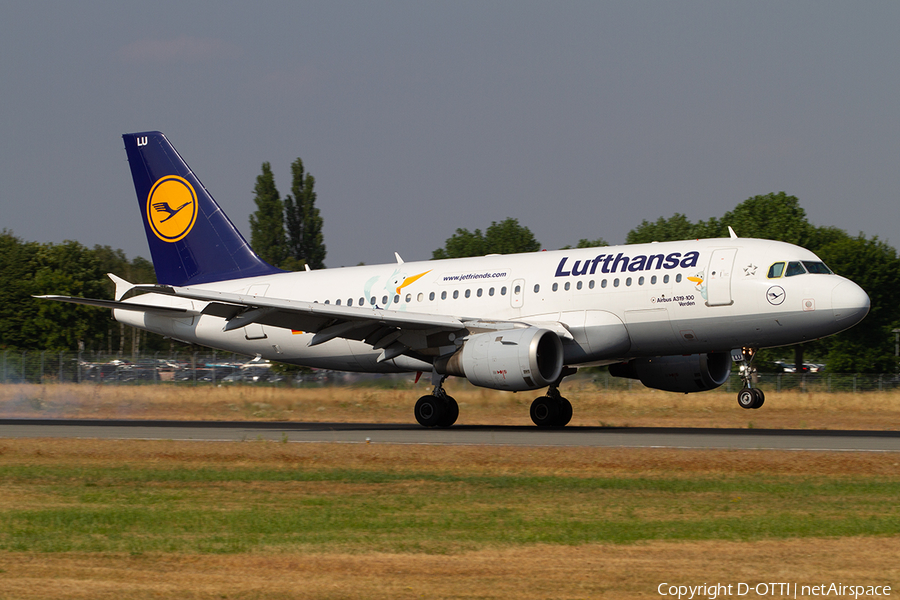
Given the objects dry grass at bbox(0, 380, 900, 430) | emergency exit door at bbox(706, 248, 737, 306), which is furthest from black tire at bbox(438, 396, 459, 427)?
emergency exit door at bbox(706, 248, 737, 306)

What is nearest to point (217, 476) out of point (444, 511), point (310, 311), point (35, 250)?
point (444, 511)

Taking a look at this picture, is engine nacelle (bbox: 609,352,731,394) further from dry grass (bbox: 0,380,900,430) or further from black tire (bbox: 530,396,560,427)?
black tire (bbox: 530,396,560,427)

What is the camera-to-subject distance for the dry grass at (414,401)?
100ft

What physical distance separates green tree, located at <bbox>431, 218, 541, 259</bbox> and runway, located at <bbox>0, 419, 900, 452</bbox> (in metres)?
83.1

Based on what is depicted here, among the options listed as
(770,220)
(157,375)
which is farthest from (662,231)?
(157,375)

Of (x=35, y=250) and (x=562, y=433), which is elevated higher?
(x=35, y=250)

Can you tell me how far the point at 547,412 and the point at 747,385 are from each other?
17.8ft

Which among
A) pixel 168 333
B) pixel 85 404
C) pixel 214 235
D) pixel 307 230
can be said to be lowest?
pixel 85 404

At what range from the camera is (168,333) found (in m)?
30.8

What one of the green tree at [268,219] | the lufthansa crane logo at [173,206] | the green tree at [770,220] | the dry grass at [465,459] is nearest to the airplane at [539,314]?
the lufthansa crane logo at [173,206]

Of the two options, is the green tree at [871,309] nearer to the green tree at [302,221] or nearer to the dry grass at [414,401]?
the dry grass at [414,401]

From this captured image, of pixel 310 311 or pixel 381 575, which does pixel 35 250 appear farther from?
pixel 381 575

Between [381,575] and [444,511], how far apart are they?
10.9 feet

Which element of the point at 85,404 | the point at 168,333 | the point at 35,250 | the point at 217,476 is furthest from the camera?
the point at 35,250
